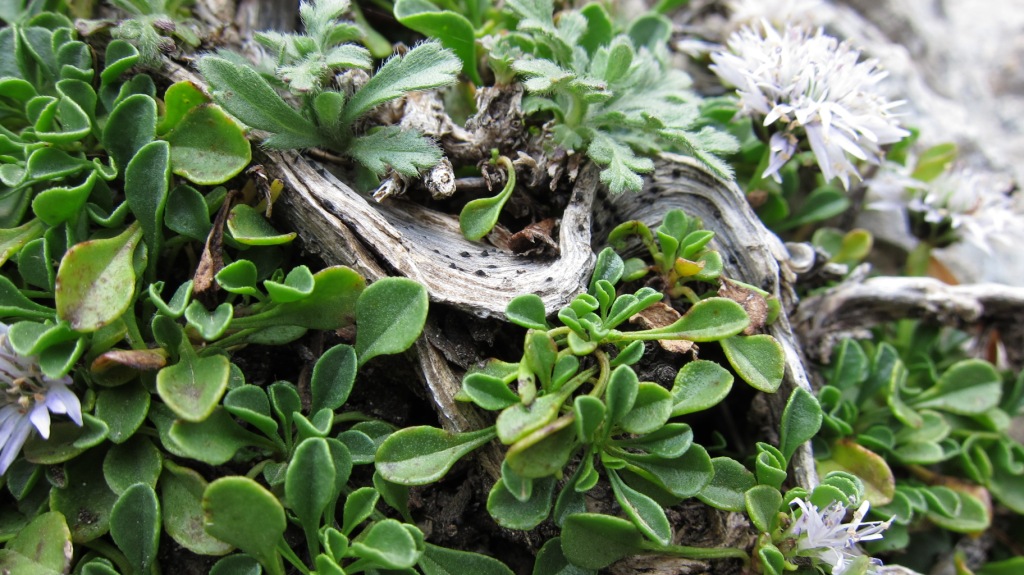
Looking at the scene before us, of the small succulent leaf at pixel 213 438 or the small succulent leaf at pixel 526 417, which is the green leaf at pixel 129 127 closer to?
the small succulent leaf at pixel 213 438

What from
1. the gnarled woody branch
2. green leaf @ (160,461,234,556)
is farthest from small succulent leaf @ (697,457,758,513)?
green leaf @ (160,461,234,556)

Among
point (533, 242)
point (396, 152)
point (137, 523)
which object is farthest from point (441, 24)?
point (137, 523)

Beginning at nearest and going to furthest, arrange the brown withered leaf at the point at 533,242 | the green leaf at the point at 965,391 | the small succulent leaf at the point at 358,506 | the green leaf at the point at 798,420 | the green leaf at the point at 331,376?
the small succulent leaf at the point at 358,506
the green leaf at the point at 331,376
the green leaf at the point at 798,420
the brown withered leaf at the point at 533,242
the green leaf at the point at 965,391

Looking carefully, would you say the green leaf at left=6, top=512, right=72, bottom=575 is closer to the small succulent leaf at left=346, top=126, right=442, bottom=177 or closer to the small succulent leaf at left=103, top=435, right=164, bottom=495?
the small succulent leaf at left=103, top=435, right=164, bottom=495

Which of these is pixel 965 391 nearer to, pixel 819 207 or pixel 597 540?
pixel 819 207

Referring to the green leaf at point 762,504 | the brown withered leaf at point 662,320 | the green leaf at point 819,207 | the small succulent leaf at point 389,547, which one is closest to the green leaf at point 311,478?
the small succulent leaf at point 389,547

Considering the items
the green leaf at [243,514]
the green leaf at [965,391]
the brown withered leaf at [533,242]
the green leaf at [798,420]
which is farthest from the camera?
the green leaf at [965,391]
